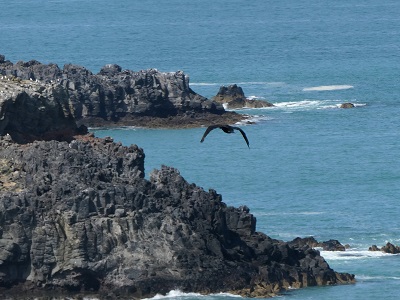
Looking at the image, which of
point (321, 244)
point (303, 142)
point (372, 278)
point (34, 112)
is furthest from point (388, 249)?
point (303, 142)

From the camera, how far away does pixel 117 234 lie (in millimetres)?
70250

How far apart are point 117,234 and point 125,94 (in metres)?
55.5

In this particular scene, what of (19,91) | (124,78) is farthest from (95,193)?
(124,78)

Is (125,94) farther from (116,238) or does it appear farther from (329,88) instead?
(116,238)

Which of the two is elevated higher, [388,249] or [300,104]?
[300,104]

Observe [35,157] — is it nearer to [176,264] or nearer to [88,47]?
[176,264]

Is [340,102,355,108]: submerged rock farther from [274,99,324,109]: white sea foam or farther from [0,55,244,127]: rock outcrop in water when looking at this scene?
[0,55,244,127]: rock outcrop in water

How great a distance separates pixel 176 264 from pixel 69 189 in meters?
5.00

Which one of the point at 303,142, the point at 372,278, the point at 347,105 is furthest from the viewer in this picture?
the point at 347,105

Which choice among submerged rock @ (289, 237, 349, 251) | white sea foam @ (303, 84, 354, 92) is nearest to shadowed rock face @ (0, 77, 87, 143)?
submerged rock @ (289, 237, 349, 251)

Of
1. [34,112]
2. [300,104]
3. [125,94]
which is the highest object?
[34,112]

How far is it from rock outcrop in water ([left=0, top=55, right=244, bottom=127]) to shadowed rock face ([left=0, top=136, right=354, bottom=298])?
49.4 meters

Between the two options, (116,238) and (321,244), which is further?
(321,244)

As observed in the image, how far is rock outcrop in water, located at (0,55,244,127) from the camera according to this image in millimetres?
123688
